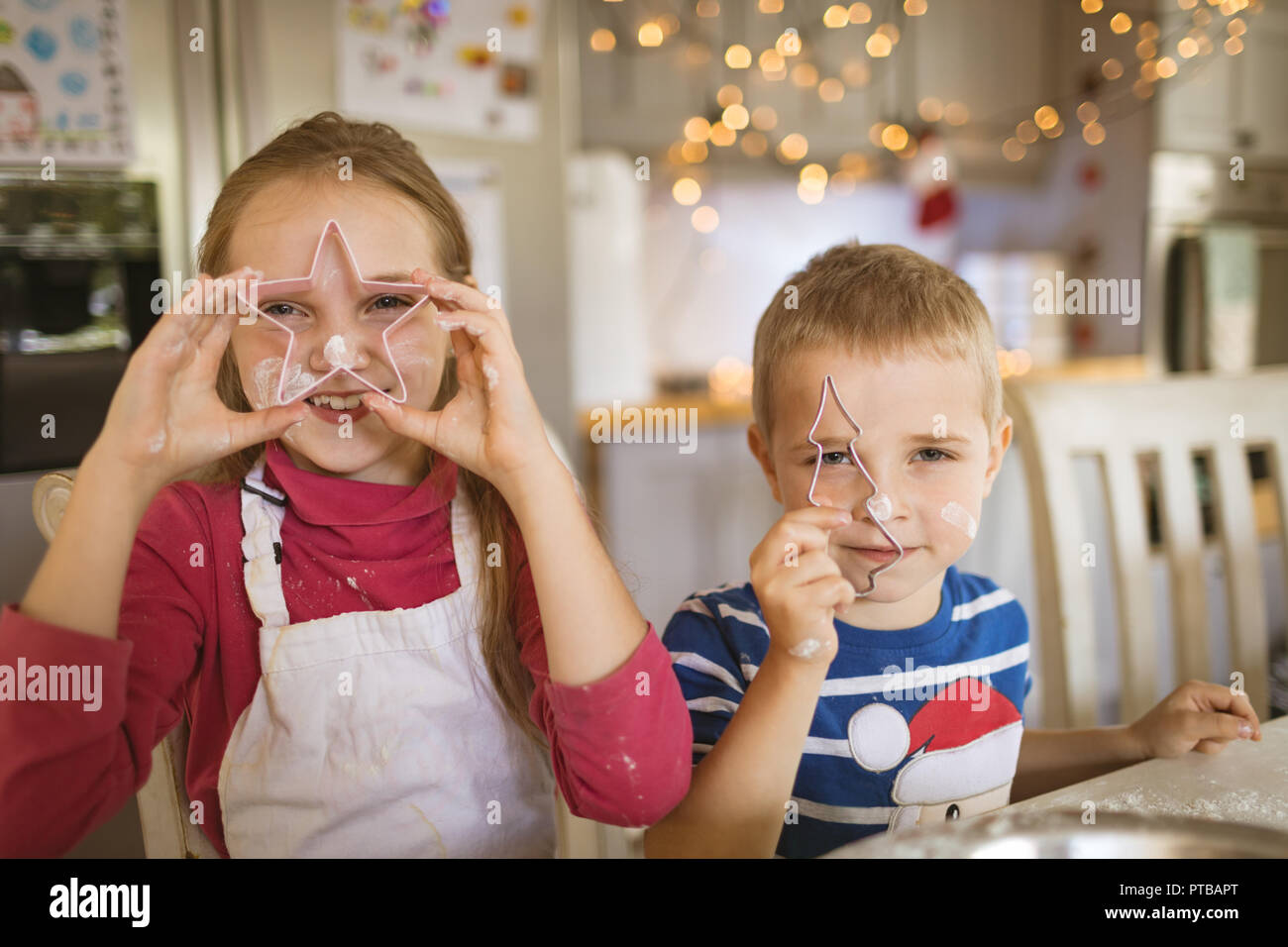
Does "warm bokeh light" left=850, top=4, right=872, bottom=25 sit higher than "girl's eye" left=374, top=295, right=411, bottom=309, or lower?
higher

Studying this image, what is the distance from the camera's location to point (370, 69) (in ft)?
3.33

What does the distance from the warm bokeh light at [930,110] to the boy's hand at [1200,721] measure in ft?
7.34

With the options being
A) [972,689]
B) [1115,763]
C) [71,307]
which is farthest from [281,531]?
[1115,763]

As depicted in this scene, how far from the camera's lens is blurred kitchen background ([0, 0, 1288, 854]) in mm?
730

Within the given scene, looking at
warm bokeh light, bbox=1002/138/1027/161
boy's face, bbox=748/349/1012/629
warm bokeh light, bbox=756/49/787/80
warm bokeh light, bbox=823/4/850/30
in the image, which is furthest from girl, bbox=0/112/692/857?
warm bokeh light, bbox=1002/138/1027/161

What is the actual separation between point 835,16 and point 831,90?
28 centimetres

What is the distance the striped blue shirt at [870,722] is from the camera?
1.85ft

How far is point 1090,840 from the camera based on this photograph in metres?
0.39

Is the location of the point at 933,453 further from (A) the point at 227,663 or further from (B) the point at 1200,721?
(A) the point at 227,663

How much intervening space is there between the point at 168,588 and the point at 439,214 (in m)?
0.28

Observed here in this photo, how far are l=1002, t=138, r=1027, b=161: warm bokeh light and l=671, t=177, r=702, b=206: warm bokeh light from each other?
2.91 feet

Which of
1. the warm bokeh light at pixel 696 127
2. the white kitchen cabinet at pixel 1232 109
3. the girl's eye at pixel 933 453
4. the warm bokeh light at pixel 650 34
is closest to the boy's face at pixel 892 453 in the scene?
the girl's eye at pixel 933 453

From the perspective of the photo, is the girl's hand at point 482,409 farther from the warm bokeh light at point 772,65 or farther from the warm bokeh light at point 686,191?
the warm bokeh light at point 686,191

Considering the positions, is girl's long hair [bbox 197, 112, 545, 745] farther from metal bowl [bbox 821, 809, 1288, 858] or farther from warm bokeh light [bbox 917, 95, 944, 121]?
warm bokeh light [bbox 917, 95, 944, 121]
